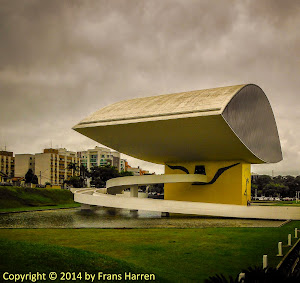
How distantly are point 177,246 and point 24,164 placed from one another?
8712 centimetres

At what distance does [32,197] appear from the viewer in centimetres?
4347

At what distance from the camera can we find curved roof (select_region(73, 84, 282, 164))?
24.9 meters

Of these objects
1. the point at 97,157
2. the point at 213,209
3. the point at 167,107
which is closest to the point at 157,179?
the point at 213,209

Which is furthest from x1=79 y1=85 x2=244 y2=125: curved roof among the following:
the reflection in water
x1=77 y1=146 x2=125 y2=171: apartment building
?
x1=77 y1=146 x2=125 y2=171: apartment building

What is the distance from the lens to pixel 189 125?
1000 inches

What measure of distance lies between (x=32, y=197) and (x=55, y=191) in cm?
620

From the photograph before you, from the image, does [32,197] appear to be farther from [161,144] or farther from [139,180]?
[161,144]

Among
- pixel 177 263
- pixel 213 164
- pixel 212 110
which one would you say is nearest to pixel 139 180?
pixel 213 164

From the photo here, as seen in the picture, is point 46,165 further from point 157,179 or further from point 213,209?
point 213,209

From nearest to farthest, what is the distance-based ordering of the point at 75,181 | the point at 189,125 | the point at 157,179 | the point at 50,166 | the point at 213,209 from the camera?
the point at 189,125 → the point at 213,209 → the point at 157,179 → the point at 75,181 → the point at 50,166

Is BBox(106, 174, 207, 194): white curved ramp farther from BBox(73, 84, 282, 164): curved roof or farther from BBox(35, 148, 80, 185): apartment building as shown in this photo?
BBox(35, 148, 80, 185): apartment building

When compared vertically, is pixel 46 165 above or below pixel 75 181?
above

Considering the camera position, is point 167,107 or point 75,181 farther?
point 75,181

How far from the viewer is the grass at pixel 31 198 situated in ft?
125
